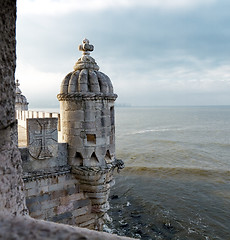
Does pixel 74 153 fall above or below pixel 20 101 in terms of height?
below

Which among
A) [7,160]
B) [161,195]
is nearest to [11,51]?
[7,160]

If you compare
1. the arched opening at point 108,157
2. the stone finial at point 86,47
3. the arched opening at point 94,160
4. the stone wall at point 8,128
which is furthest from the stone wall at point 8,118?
the stone finial at point 86,47

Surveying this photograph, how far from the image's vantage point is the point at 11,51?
1.60 m

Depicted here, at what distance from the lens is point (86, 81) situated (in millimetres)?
6199

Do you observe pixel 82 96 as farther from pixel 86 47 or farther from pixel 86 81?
pixel 86 47

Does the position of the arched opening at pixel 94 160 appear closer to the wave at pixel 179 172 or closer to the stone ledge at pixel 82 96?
the stone ledge at pixel 82 96

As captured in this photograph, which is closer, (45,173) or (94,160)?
(45,173)

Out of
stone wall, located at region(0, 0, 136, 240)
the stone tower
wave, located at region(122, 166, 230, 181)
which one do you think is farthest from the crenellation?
wave, located at region(122, 166, 230, 181)

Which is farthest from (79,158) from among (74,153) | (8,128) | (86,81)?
(8,128)

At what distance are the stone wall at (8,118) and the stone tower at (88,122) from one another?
175 inches

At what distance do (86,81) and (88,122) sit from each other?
1.10 m

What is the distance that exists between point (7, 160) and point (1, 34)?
0.85 metres

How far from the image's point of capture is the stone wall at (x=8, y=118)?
1532mm

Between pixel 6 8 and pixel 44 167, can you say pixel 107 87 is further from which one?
pixel 6 8
